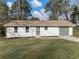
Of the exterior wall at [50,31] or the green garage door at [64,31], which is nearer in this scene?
the exterior wall at [50,31]

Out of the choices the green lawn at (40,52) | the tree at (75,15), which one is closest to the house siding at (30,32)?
the green lawn at (40,52)

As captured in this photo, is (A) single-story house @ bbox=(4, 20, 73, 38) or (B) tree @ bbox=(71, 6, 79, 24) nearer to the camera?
(A) single-story house @ bbox=(4, 20, 73, 38)

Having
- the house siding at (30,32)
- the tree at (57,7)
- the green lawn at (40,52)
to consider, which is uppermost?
the tree at (57,7)

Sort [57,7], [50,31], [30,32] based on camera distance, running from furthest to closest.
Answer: [57,7]
[50,31]
[30,32]

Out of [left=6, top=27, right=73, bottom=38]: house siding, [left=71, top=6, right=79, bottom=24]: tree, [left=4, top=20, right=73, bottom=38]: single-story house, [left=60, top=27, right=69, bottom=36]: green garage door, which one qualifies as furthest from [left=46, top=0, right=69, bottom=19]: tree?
[left=6, top=27, right=73, bottom=38]: house siding

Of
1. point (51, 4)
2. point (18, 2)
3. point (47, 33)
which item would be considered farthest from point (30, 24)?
point (51, 4)

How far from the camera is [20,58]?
1025cm

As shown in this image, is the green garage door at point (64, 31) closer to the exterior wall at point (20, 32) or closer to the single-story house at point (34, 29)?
the single-story house at point (34, 29)

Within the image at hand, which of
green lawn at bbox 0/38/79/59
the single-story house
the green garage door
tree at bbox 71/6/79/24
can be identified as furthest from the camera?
tree at bbox 71/6/79/24

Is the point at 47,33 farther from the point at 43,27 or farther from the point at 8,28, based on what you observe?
the point at 8,28

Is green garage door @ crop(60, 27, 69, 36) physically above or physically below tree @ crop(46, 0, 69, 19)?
below

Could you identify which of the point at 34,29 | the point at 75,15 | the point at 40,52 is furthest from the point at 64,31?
the point at 40,52

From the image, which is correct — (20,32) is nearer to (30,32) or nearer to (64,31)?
(30,32)

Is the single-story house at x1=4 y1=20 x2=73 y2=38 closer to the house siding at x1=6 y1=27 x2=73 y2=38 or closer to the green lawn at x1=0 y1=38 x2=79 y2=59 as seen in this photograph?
the house siding at x1=6 y1=27 x2=73 y2=38
